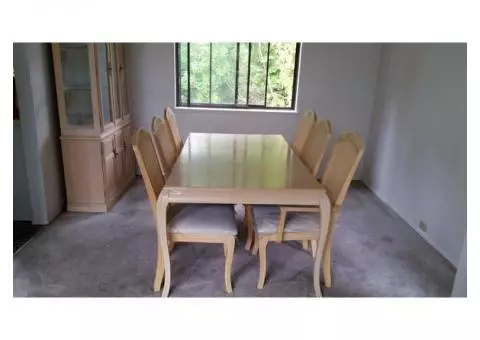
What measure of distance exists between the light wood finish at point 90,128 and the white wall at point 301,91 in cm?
54

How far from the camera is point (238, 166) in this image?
206 cm

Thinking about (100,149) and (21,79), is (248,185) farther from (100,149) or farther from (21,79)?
(21,79)

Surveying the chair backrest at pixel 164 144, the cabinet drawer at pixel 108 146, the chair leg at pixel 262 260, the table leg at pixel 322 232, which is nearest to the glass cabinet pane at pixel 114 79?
the cabinet drawer at pixel 108 146

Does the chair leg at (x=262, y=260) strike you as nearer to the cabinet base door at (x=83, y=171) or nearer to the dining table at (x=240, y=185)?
the dining table at (x=240, y=185)

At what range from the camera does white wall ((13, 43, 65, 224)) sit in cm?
237

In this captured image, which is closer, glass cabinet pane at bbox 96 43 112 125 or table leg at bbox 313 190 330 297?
table leg at bbox 313 190 330 297

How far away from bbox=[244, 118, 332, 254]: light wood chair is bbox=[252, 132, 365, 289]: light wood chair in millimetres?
184

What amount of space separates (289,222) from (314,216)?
168 mm

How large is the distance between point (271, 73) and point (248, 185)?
2.29 meters

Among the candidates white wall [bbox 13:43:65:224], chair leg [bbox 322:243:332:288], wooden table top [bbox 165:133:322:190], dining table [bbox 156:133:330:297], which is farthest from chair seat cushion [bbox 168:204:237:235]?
white wall [bbox 13:43:65:224]

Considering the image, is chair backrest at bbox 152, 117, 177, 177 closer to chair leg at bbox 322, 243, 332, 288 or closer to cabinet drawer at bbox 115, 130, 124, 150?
cabinet drawer at bbox 115, 130, 124, 150

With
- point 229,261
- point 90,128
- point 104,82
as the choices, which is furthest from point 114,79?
point 229,261

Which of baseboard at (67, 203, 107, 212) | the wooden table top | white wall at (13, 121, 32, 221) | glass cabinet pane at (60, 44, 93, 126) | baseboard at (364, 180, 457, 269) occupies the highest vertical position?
glass cabinet pane at (60, 44, 93, 126)

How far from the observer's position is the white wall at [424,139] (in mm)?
2311
